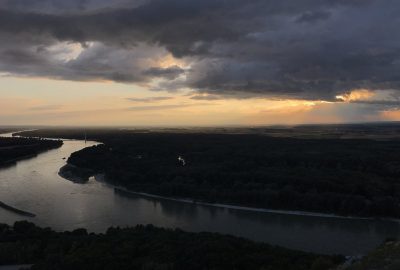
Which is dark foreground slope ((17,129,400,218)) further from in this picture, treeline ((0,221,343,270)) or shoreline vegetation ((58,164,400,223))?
treeline ((0,221,343,270))

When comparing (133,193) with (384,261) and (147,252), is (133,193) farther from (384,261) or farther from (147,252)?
(384,261)

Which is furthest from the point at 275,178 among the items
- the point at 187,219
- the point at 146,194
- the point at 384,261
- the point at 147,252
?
the point at 384,261

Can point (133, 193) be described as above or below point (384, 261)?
below

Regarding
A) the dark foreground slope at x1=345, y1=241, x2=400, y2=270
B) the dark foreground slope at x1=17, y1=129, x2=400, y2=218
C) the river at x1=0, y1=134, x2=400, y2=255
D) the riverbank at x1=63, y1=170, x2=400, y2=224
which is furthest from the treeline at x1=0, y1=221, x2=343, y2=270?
the dark foreground slope at x1=17, y1=129, x2=400, y2=218

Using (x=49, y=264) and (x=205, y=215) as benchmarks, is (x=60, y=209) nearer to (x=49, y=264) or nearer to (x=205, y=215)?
(x=205, y=215)

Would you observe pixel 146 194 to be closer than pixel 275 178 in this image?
Yes

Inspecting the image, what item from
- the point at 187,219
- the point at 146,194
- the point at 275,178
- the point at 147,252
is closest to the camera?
the point at 147,252
